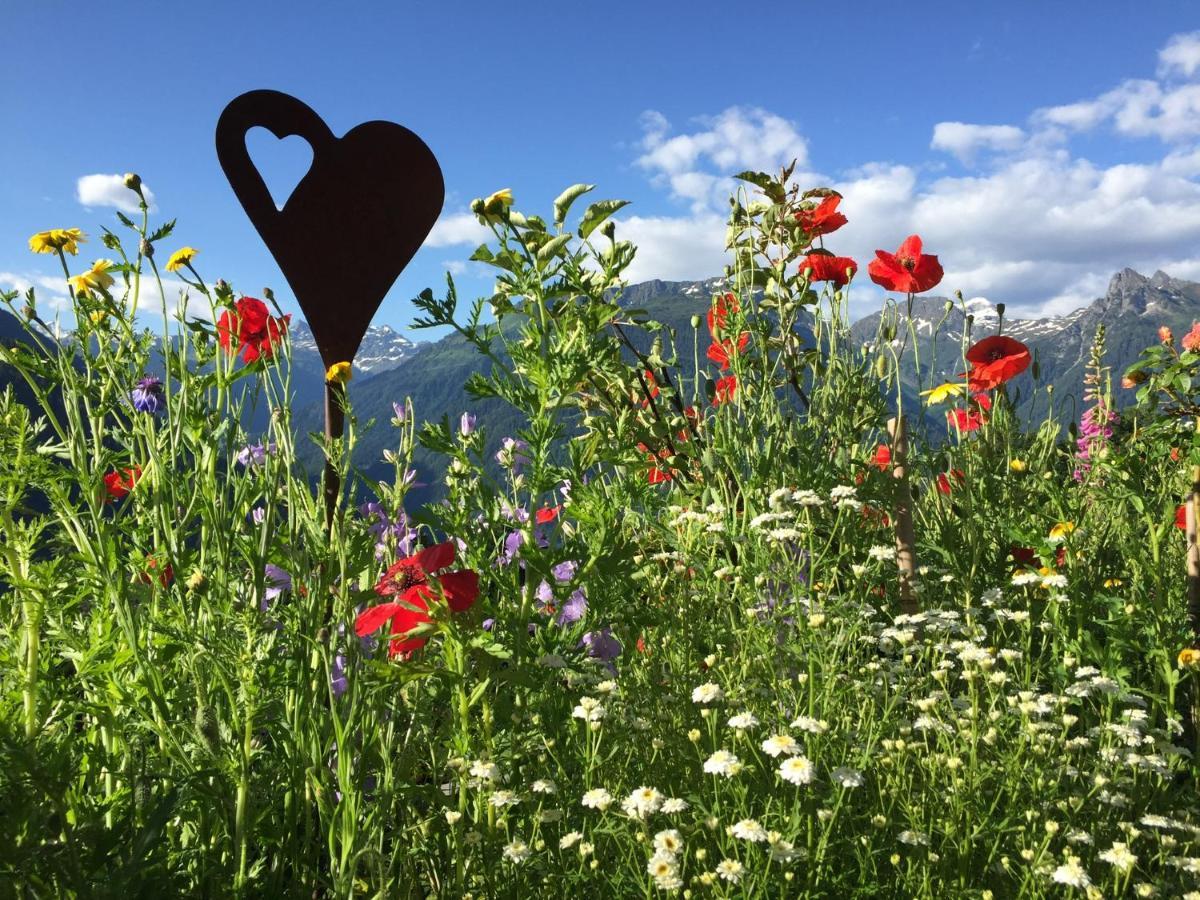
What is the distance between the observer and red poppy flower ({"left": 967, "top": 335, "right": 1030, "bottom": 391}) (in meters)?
2.62

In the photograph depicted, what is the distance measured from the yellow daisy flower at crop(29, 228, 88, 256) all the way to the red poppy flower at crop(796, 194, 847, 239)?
Result: 1917mm

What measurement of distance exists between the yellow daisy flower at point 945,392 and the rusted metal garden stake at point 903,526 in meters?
0.36

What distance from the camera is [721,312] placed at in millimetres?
2482

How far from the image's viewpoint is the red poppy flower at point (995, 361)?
103 inches

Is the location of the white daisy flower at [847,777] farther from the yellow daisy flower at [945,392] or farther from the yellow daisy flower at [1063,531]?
the yellow daisy flower at [945,392]

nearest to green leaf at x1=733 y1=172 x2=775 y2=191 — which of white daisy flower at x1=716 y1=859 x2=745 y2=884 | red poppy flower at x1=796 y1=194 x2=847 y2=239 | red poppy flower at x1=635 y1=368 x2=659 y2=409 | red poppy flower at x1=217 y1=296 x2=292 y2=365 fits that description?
red poppy flower at x1=796 y1=194 x2=847 y2=239

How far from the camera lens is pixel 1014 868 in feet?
4.82

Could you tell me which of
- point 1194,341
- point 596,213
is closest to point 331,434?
point 596,213

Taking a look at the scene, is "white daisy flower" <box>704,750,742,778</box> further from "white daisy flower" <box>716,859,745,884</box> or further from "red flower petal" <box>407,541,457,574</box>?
"red flower petal" <box>407,541,457,574</box>

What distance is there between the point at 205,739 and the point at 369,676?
30cm

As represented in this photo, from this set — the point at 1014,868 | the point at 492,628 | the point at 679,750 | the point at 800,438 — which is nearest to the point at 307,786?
the point at 492,628

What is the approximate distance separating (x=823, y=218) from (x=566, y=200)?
1.05 m

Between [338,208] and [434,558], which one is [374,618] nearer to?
[434,558]

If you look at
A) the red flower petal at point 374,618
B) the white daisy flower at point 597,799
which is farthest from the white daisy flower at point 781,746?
the red flower petal at point 374,618
